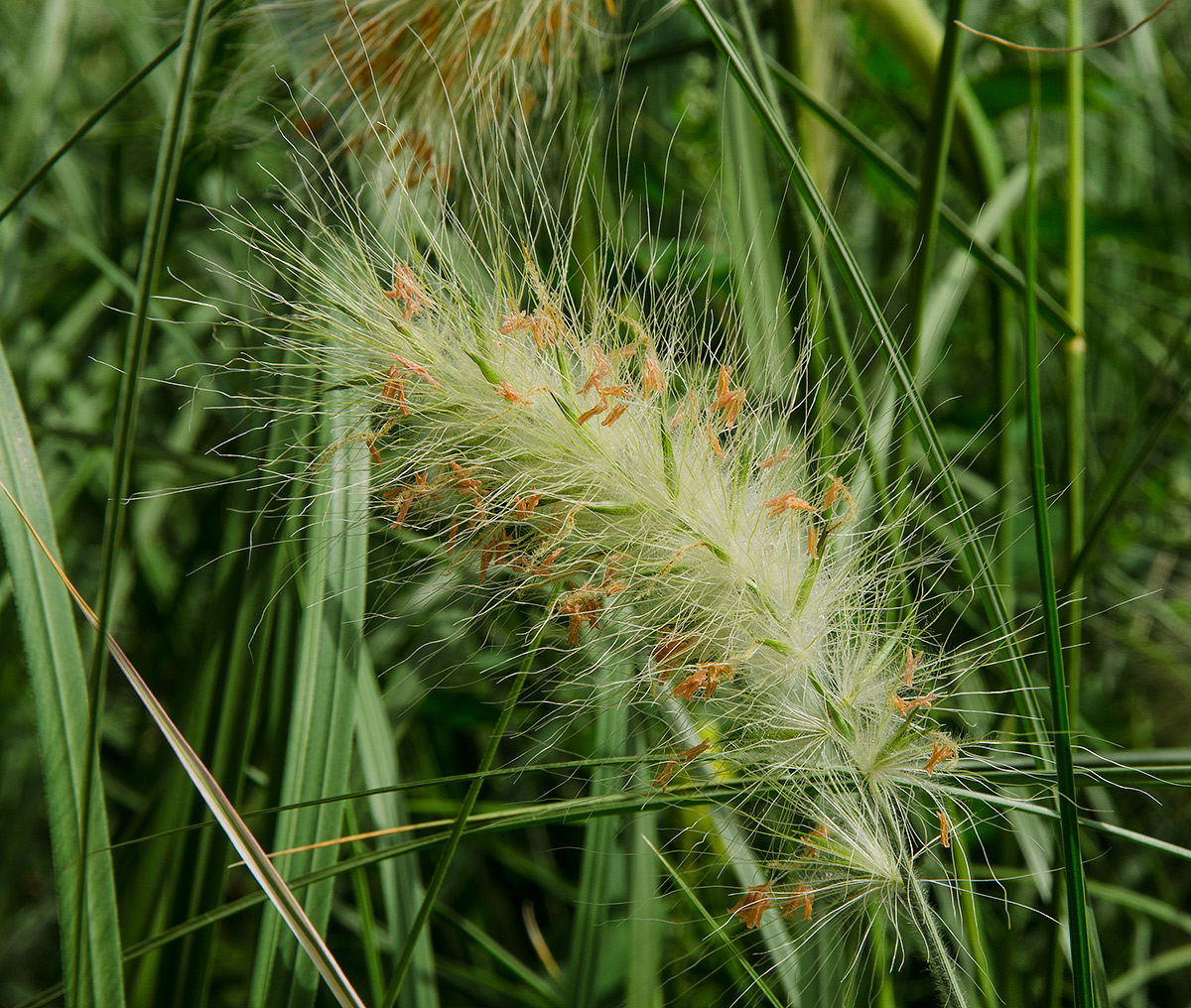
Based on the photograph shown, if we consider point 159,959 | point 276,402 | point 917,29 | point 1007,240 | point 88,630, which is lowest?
point 159,959

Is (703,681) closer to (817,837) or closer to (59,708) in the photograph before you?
(817,837)

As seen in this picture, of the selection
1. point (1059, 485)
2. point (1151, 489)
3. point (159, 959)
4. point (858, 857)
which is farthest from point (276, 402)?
point (1151, 489)

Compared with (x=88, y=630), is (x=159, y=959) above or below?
below

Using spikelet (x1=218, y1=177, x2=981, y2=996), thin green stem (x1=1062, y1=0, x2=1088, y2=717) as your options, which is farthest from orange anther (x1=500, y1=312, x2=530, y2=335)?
thin green stem (x1=1062, y1=0, x2=1088, y2=717)

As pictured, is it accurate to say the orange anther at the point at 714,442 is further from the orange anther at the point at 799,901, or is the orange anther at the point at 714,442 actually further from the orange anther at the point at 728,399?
the orange anther at the point at 799,901

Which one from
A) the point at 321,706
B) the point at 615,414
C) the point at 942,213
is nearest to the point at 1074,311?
the point at 942,213

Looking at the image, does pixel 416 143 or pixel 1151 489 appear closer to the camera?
pixel 416 143

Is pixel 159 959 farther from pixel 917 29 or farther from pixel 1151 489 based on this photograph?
pixel 1151 489

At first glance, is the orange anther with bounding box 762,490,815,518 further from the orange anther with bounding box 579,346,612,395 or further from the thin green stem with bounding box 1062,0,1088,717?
the thin green stem with bounding box 1062,0,1088,717
